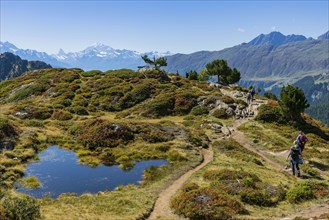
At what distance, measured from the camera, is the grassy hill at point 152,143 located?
890 inches

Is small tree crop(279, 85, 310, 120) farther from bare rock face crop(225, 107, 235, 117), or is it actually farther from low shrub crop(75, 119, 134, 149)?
low shrub crop(75, 119, 134, 149)

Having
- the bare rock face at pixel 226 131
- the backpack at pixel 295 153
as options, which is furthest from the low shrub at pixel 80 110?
the backpack at pixel 295 153

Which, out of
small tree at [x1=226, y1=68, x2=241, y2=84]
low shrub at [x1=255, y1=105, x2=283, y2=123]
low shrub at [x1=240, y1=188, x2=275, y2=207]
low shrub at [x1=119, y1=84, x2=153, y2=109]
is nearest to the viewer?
low shrub at [x1=240, y1=188, x2=275, y2=207]

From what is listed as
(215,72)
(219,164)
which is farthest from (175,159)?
(215,72)

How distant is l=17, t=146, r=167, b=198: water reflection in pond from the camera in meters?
27.2

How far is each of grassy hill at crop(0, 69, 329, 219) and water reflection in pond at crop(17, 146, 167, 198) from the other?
4.00 ft

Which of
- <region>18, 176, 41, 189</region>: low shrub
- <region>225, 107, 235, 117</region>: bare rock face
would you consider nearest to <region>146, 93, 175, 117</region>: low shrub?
<region>225, 107, 235, 117</region>: bare rock face

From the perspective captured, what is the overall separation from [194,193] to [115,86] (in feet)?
179

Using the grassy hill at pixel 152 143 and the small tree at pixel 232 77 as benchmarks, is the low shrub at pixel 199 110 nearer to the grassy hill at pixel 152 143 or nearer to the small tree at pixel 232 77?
the grassy hill at pixel 152 143

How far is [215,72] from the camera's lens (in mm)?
103688

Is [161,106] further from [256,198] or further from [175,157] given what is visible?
[256,198]

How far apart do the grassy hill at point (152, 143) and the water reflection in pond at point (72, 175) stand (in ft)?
4.00

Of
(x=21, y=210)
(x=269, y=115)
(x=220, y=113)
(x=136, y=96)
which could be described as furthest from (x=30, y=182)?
(x=136, y=96)

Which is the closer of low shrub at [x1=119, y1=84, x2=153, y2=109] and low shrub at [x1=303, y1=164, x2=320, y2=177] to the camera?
low shrub at [x1=303, y1=164, x2=320, y2=177]
